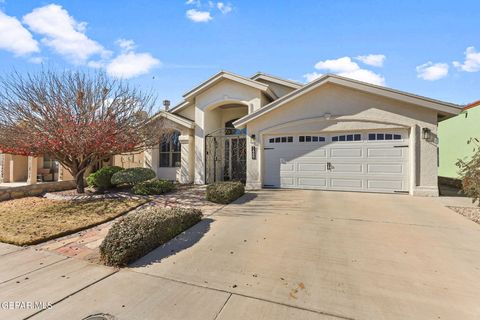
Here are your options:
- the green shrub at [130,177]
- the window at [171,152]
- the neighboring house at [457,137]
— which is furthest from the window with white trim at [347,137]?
the green shrub at [130,177]

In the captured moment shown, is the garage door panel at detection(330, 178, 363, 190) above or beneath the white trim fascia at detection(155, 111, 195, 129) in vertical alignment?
beneath

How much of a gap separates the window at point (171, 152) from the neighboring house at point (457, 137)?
14.9 m

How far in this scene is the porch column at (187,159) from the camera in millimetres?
13359

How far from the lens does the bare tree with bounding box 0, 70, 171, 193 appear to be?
A: 8.16 meters

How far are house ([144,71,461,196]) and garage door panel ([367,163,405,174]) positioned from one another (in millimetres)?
33

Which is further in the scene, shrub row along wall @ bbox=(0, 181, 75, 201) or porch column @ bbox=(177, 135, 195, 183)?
porch column @ bbox=(177, 135, 195, 183)

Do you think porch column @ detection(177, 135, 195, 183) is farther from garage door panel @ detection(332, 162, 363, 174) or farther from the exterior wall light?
the exterior wall light

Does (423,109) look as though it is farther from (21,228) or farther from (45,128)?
(45,128)

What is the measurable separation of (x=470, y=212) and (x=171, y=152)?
13408 mm

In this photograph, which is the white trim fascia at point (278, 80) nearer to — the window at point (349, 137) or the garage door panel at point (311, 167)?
the window at point (349, 137)

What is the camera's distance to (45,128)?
8.15m

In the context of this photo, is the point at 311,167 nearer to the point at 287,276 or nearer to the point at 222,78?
the point at 222,78

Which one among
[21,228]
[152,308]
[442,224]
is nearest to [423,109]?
[442,224]

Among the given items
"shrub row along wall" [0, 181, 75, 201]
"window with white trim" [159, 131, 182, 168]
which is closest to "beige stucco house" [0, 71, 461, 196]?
"window with white trim" [159, 131, 182, 168]
